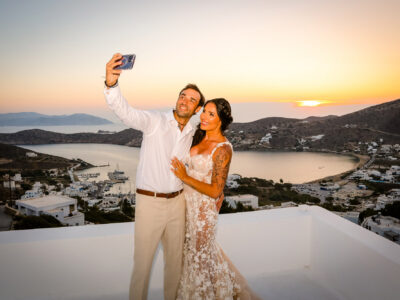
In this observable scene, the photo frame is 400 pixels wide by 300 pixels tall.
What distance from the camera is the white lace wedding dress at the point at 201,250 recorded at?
1783mm

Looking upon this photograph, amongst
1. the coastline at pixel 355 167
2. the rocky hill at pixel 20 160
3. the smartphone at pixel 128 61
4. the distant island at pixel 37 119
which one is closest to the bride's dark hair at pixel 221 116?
the smartphone at pixel 128 61

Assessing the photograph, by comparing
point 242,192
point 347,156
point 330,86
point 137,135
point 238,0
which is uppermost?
point 238,0

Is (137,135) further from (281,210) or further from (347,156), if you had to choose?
(347,156)

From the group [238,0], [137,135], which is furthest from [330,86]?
[137,135]

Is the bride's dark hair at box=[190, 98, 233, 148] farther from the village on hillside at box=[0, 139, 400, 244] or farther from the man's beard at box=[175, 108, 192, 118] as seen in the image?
the village on hillside at box=[0, 139, 400, 244]

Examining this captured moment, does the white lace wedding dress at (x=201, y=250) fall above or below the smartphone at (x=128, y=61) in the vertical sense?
below

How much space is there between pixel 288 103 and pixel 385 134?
4.88 meters

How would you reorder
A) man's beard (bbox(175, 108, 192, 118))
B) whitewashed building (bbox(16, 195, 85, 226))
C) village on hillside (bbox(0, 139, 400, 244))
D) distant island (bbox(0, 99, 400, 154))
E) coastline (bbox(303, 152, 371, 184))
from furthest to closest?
1. coastline (bbox(303, 152, 371, 184))
2. distant island (bbox(0, 99, 400, 154))
3. village on hillside (bbox(0, 139, 400, 244))
4. whitewashed building (bbox(16, 195, 85, 226))
5. man's beard (bbox(175, 108, 192, 118))

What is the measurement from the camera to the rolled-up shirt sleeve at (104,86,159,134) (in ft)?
4.76

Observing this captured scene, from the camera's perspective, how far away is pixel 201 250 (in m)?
1.81

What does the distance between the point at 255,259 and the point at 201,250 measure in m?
0.84

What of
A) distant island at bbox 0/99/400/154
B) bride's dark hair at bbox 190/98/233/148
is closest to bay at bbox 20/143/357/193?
distant island at bbox 0/99/400/154

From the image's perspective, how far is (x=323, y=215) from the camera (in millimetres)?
2467

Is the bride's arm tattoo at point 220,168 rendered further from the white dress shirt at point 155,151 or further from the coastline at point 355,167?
the coastline at point 355,167
